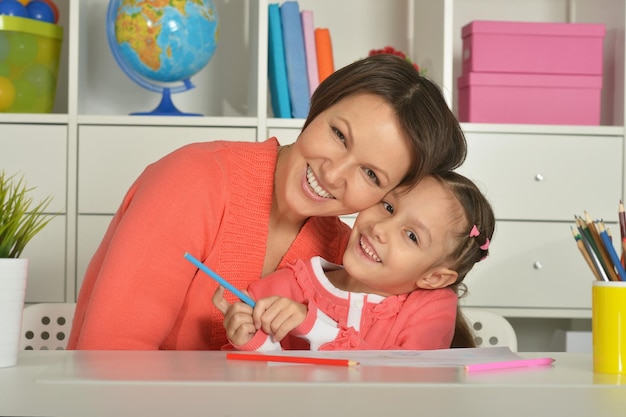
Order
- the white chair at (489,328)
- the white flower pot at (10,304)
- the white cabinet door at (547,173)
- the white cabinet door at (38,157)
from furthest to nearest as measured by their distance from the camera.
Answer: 1. the white cabinet door at (547,173)
2. the white cabinet door at (38,157)
3. the white chair at (489,328)
4. the white flower pot at (10,304)

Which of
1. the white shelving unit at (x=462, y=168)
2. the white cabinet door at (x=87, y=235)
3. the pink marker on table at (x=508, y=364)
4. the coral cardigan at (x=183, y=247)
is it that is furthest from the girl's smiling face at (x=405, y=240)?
the white cabinet door at (x=87, y=235)

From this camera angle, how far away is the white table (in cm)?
68

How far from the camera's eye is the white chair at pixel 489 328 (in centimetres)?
159

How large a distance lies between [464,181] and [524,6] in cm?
162

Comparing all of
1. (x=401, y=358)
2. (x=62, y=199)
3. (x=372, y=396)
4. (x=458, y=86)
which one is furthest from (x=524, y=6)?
(x=372, y=396)

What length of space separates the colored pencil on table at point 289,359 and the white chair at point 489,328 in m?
0.76

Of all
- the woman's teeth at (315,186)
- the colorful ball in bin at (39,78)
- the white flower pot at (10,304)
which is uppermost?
the colorful ball in bin at (39,78)

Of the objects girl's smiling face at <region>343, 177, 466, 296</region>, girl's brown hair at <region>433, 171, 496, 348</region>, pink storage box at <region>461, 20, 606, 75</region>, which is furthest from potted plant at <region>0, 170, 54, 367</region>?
pink storage box at <region>461, 20, 606, 75</region>

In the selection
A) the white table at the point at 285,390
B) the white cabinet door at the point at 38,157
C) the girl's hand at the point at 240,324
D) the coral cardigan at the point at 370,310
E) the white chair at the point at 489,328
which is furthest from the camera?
the white cabinet door at the point at 38,157

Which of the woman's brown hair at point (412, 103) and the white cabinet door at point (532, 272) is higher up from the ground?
the woman's brown hair at point (412, 103)

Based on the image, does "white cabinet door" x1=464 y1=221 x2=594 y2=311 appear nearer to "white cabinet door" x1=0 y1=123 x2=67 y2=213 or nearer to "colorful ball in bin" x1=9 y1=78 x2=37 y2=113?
"white cabinet door" x1=0 y1=123 x2=67 y2=213

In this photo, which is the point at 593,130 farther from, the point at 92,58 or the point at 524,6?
the point at 92,58

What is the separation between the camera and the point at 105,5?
2803 mm

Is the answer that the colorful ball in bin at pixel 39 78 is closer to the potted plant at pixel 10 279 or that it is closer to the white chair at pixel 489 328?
the white chair at pixel 489 328
